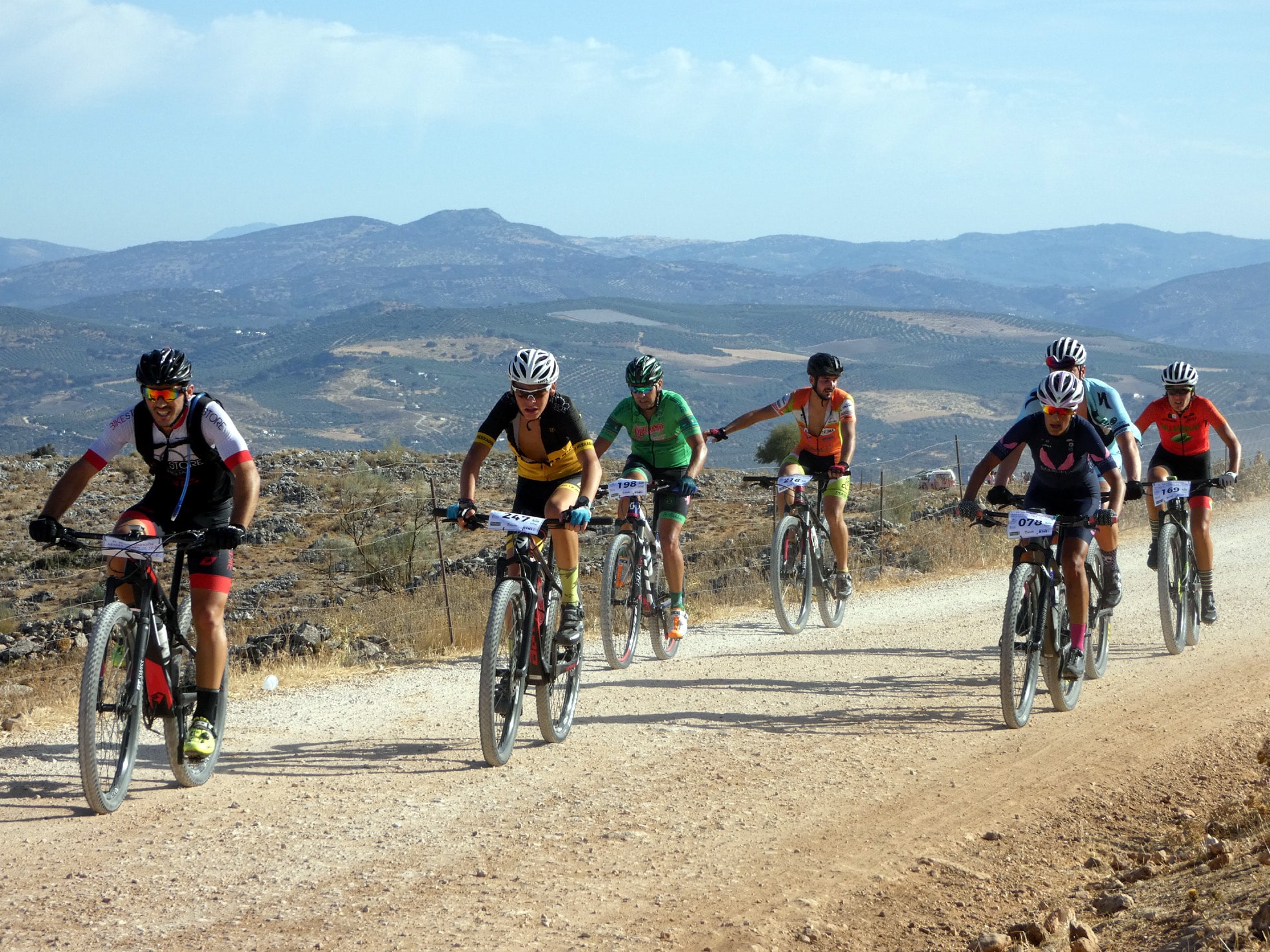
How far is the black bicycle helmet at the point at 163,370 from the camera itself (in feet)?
19.2

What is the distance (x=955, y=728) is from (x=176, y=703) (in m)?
4.40

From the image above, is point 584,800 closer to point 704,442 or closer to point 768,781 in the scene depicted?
point 768,781

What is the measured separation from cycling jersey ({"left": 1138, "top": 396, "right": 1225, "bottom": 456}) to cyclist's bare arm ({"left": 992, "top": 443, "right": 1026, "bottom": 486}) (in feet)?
6.93

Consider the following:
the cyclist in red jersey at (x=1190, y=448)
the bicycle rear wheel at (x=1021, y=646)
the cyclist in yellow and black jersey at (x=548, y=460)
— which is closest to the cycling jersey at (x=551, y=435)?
the cyclist in yellow and black jersey at (x=548, y=460)

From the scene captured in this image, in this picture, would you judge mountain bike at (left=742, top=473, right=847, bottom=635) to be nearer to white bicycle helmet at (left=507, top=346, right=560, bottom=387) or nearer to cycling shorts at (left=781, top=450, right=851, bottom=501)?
cycling shorts at (left=781, top=450, right=851, bottom=501)

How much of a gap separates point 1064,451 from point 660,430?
3.00 metres

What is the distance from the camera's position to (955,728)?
24.9 feet

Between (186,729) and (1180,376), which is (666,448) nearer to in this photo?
(1180,376)

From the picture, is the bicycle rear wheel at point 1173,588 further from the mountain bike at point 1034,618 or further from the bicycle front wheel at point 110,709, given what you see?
the bicycle front wheel at point 110,709

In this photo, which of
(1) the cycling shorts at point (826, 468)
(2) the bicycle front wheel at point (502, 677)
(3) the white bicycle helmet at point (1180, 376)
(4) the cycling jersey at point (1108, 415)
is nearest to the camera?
(2) the bicycle front wheel at point (502, 677)

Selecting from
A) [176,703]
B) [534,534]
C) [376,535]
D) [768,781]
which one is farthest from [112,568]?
[376,535]

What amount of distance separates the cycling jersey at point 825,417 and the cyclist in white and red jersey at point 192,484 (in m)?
5.52

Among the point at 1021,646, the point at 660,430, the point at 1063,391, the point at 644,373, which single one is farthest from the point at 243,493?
the point at 1063,391

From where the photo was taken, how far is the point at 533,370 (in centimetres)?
704
